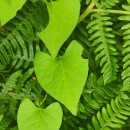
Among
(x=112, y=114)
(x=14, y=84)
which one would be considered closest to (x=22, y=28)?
(x=14, y=84)

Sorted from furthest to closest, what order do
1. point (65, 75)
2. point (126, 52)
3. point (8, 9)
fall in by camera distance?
point (126, 52) → point (65, 75) → point (8, 9)

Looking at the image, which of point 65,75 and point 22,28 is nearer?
point 65,75

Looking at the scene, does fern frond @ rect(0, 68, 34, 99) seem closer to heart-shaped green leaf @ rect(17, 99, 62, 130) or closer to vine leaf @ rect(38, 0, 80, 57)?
heart-shaped green leaf @ rect(17, 99, 62, 130)

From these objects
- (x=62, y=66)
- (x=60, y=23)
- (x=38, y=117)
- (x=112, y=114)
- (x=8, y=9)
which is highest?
(x=8, y=9)

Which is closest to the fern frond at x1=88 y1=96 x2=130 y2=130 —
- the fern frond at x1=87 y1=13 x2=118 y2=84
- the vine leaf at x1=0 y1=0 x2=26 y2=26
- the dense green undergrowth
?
the dense green undergrowth

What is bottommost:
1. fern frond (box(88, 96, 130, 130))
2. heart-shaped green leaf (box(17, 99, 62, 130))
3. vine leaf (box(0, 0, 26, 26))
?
fern frond (box(88, 96, 130, 130))

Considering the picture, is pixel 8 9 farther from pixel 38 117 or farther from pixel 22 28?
pixel 38 117

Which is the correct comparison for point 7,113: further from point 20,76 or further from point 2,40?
point 2,40

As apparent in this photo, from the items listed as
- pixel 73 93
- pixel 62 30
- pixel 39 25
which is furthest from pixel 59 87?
pixel 39 25
